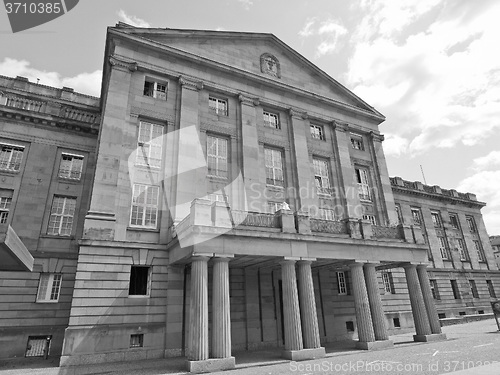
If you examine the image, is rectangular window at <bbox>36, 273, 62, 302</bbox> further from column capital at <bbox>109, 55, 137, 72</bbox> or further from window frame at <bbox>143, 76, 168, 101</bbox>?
column capital at <bbox>109, 55, 137, 72</bbox>

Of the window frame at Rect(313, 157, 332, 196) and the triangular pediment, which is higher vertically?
the triangular pediment

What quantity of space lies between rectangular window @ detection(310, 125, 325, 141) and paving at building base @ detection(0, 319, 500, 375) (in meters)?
18.2

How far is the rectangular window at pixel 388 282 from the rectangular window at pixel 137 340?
20.6 metres

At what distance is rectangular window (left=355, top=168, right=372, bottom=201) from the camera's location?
100ft

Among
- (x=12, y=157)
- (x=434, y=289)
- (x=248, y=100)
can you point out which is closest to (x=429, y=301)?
(x=248, y=100)

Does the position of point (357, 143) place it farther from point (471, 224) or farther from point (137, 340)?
point (471, 224)

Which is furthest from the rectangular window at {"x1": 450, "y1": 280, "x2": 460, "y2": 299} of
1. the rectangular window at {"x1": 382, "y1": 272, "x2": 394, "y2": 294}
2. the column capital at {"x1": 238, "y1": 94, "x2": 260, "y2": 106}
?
the column capital at {"x1": 238, "y1": 94, "x2": 260, "y2": 106}

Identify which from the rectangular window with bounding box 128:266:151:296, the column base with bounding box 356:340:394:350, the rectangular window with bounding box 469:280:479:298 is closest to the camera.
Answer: the column base with bounding box 356:340:394:350

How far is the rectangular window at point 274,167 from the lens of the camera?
2565 centimetres

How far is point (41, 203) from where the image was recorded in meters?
22.2

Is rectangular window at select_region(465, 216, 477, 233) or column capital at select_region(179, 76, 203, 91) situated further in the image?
Result: rectangular window at select_region(465, 216, 477, 233)

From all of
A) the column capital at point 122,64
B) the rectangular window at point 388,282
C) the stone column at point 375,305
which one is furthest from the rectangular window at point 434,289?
the column capital at point 122,64

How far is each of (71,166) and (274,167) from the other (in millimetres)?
15613

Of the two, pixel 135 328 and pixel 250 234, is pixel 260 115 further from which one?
pixel 135 328
